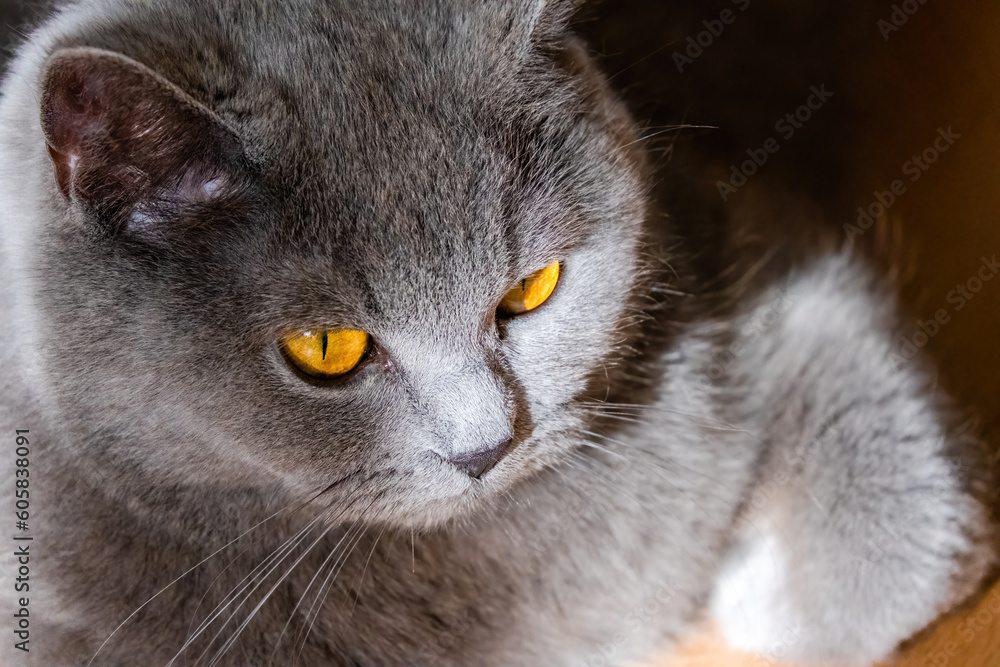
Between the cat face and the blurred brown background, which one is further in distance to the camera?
the blurred brown background

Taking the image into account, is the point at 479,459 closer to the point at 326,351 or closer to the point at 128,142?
the point at 326,351

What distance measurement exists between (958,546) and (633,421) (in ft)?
1.55

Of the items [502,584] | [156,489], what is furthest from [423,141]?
[502,584]

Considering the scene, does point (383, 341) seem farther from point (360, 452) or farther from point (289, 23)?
point (289, 23)

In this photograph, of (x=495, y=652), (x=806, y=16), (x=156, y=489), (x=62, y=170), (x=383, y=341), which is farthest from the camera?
(x=806, y=16)

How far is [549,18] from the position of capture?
76 cm

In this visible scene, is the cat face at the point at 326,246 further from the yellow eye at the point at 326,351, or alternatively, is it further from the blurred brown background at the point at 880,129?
the blurred brown background at the point at 880,129

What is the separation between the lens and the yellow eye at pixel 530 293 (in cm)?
82

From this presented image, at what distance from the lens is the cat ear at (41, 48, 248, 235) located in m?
0.58

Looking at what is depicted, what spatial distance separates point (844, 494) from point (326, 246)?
82 centimetres

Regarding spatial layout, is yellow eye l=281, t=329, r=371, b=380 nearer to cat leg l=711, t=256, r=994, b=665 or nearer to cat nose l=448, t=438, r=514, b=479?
cat nose l=448, t=438, r=514, b=479

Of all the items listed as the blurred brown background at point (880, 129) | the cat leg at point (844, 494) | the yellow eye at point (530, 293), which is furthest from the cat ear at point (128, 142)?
the cat leg at point (844, 494)

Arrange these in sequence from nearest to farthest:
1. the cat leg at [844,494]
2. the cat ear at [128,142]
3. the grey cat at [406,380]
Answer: the cat ear at [128,142] → the grey cat at [406,380] → the cat leg at [844,494]

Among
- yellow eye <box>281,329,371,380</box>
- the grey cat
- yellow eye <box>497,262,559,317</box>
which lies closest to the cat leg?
the grey cat
